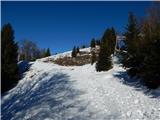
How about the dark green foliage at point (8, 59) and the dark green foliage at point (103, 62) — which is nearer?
the dark green foliage at point (8, 59)

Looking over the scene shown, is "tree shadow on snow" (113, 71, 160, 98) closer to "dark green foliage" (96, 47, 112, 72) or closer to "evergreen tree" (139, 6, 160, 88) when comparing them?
"evergreen tree" (139, 6, 160, 88)

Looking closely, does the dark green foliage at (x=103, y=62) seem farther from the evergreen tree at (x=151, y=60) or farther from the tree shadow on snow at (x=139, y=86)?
the evergreen tree at (x=151, y=60)

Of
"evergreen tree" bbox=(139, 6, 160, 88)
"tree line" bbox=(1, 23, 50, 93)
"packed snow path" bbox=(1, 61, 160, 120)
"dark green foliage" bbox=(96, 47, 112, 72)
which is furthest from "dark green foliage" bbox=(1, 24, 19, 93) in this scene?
"evergreen tree" bbox=(139, 6, 160, 88)

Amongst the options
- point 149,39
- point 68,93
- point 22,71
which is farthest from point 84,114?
point 22,71

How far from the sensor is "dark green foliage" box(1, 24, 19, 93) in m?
37.7

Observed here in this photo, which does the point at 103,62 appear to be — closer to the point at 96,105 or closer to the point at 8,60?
the point at 8,60

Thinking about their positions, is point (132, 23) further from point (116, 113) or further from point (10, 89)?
point (116, 113)

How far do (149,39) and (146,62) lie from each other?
196cm

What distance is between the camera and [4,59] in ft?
128

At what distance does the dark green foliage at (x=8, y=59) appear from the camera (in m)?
37.7

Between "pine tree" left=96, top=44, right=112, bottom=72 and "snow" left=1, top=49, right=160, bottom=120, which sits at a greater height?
"pine tree" left=96, top=44, right=112, bottom=72

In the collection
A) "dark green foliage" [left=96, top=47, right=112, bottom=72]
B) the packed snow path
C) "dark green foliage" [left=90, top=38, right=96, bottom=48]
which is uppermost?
"dark green foliage" [left=90, top=38, right=96, bottom=48]

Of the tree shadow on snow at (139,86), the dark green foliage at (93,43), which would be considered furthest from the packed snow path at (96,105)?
the dark green foliage at (93,43)

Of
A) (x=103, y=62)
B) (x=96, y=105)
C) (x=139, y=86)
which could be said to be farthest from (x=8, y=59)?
(x=96, y=105)
